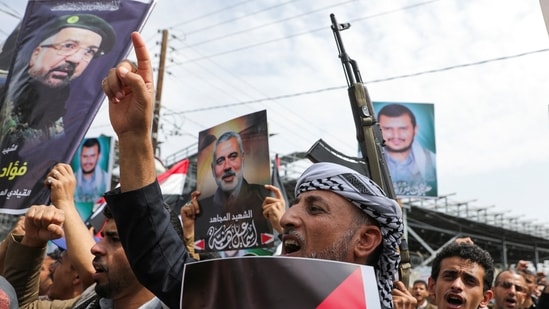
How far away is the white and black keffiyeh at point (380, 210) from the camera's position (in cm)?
170

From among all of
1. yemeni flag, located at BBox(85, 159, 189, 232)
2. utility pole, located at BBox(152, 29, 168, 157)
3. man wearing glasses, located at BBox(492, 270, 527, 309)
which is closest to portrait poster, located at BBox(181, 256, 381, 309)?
man wearing glasses, located at BBox(492, 270, 527, 309)

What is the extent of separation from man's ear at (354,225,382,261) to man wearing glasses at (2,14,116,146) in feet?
6.18

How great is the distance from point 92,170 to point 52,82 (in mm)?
10261

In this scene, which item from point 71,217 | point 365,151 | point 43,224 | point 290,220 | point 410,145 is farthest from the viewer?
point 410,145

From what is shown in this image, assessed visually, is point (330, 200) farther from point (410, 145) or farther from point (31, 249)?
point (410, 145)

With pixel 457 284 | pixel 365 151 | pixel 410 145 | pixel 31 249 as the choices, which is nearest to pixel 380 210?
pixel 365 151

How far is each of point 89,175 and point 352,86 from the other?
10.4 metres

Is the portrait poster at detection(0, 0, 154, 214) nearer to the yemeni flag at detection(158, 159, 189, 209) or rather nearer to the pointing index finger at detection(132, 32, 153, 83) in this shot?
the pointing index finger at detection(132, 32, 153, 83)

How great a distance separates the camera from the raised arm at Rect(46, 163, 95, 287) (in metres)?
2.72

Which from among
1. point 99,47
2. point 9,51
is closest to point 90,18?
point 99,47

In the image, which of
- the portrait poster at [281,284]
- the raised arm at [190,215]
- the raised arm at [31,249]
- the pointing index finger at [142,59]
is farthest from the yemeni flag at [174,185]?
the portrait poster at [281,284]

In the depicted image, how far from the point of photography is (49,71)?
3.21 meters

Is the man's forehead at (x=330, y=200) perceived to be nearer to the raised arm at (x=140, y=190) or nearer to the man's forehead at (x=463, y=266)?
the raised arm at (x=140, y=190)

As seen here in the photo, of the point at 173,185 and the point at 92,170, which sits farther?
the point at 92,170
